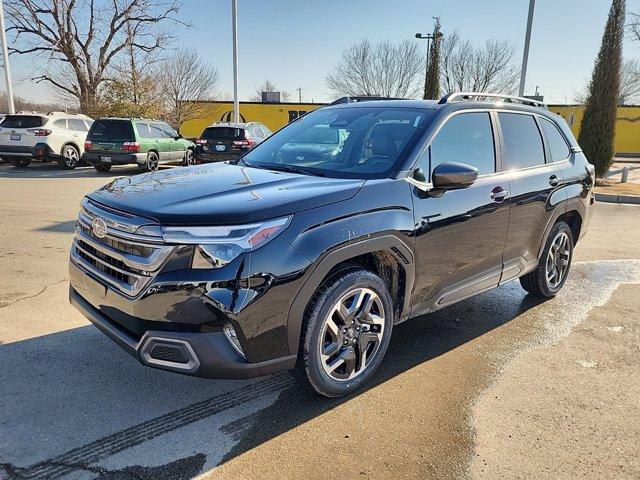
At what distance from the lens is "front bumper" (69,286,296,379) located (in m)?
2.46

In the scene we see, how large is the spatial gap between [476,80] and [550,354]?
40813mm

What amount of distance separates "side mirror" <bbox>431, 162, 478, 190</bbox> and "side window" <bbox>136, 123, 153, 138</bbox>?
14225 millimetres

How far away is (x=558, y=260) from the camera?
5016 millimetres

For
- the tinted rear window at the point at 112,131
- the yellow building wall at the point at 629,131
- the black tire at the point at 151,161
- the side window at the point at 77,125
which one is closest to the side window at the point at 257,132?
the black tire at the point at 151,161

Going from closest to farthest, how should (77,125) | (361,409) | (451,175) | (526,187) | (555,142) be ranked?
(361,409) → (451,175) → (526,187) → (555,142) → (77,125)

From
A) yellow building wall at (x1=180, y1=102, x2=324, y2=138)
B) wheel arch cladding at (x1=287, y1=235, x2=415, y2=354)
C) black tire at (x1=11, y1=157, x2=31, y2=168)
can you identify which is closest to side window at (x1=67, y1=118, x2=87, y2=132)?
black tire at (x1=11, y1=157, x2=31, y2=168)

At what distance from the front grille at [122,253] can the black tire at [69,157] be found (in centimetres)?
1556

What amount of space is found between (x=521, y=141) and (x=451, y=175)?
4.98 feet

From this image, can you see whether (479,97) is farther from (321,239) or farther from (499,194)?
(321,239)

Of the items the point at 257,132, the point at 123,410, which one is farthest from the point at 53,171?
the point at 123,410

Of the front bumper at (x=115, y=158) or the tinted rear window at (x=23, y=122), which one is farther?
the tinted rear window at (x=23, y=122)

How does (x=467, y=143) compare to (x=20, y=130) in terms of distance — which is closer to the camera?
(x=467, y=143)

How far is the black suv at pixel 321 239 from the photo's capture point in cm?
248

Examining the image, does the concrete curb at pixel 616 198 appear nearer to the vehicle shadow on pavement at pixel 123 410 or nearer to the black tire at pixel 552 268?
the black tire at pixel 552 268
